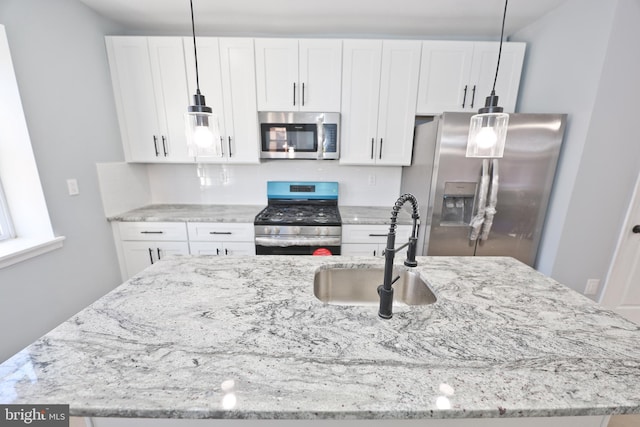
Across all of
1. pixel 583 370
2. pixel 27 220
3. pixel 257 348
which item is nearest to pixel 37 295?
pixel 27 220

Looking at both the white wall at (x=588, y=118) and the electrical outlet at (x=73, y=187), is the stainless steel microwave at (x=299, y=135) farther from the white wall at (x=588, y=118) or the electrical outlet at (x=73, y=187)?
the white wall at (x=588, y=118)

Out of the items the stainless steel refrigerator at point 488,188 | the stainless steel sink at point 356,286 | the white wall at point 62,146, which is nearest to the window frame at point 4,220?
the white wall at point 62,146

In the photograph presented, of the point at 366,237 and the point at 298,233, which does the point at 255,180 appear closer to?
the point at 298,233

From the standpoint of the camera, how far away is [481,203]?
6.33 feet

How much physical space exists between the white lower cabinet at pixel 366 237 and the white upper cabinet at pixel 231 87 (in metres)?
1.16

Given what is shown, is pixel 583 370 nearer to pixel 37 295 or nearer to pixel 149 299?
pixel 149 299

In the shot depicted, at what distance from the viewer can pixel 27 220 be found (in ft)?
5.74

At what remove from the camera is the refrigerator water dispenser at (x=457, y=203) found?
6.40 ft

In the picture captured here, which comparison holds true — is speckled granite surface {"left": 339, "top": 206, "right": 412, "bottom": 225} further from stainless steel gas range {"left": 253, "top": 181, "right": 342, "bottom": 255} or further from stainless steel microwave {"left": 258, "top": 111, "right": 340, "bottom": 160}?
stainless steel microwave {"left": 258, "top": 111, "right": 340, "bottom": 160}

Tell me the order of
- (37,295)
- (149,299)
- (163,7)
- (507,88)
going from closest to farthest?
(149,299)
(37,295)
(163,7)
(507,88)

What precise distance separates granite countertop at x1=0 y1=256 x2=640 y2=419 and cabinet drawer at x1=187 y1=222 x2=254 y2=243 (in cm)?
125

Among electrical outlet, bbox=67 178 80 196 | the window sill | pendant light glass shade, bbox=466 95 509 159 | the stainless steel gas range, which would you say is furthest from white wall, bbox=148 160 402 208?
pendant light glass shade, bbox=466 95 509 159

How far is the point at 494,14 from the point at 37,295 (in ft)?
13.3

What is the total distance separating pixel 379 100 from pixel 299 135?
811 millimetres
